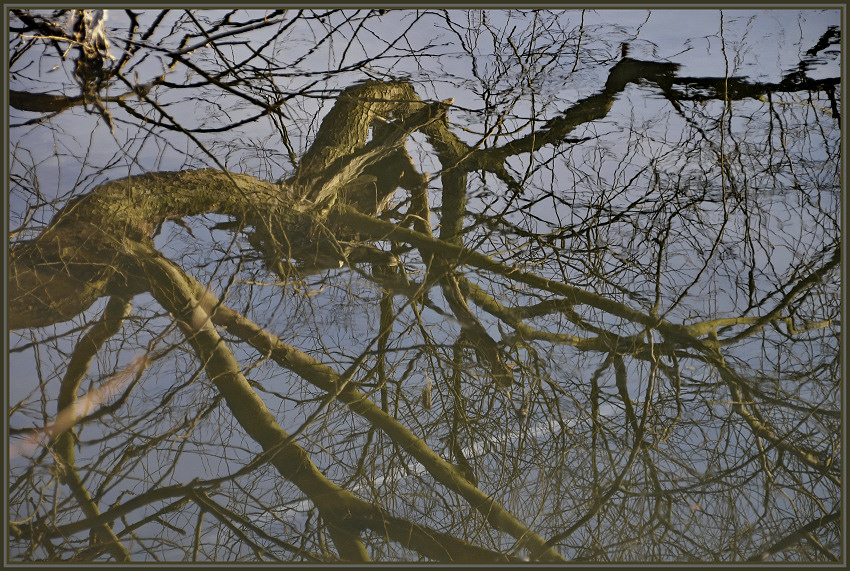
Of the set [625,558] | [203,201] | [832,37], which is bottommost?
[625,558]

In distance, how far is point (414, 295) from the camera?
97cm

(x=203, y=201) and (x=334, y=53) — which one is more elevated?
(x=334, y=53)

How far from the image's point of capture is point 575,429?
95cm

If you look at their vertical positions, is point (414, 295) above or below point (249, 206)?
below

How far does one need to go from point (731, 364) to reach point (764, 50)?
0.56m

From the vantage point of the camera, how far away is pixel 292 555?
903 millimetres

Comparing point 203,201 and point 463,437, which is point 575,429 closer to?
point 463,437

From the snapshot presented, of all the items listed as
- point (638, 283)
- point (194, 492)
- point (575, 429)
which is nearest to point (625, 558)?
point (575, 429)

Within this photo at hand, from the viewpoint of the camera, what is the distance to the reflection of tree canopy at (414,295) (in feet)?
3.00

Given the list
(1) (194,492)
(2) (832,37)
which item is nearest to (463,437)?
(1) (194,492)

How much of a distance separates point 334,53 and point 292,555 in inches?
33.1

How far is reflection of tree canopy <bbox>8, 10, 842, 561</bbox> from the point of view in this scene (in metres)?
0.92

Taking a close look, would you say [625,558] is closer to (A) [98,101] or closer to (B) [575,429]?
(B) [575,429]

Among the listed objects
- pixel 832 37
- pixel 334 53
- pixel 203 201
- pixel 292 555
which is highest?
pixel 334 53
